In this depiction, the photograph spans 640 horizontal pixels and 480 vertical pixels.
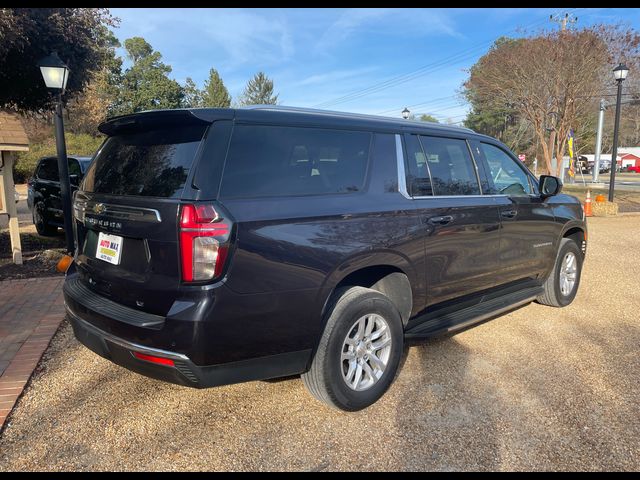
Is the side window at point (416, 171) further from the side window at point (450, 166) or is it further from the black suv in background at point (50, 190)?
the black suv in background at point (50, 190)

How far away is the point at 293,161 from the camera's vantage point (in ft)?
9.27

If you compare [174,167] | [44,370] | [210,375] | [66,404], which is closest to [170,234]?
[174,167]

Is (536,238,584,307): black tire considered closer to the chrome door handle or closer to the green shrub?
the chrome door handle

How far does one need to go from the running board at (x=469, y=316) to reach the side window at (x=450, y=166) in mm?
982

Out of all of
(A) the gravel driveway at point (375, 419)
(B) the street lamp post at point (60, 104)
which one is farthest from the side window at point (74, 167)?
(A) the gravel driveway at point (375, 419)

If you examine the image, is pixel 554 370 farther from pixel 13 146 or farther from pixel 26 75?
pixel 26 75

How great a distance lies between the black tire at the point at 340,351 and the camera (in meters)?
2.86

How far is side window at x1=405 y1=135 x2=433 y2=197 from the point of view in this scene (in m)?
3.45

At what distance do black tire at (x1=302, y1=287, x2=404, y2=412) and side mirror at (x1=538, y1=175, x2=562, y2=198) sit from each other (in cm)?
249

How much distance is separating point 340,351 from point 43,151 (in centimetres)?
2988

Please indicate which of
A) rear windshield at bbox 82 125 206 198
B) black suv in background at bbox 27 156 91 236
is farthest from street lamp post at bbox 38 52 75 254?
rear windshield at bbox 82 125 206 198

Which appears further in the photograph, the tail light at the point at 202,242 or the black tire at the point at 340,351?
the black tire at the point at 340,351

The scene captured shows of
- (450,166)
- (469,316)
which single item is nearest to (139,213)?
(450,166)

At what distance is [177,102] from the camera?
47.5 m
